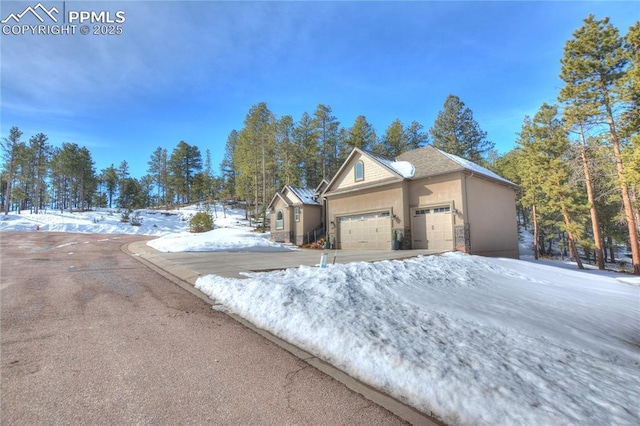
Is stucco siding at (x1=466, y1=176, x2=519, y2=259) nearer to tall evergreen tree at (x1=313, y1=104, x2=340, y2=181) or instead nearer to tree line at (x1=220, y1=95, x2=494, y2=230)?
tree line at (x1=220, y1=95, x2=494, y2=230)

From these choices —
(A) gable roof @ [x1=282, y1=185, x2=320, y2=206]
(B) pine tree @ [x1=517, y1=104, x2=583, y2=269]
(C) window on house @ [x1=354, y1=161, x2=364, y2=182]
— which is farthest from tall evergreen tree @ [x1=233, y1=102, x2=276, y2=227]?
(B) pine tree @ [x1=517, y1=104, x2=583, y2=269]

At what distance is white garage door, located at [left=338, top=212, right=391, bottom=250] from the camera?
17094mm

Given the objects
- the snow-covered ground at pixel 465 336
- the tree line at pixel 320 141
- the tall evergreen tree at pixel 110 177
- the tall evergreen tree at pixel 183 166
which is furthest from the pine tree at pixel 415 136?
the tall evergreen tree at pixel 110 177

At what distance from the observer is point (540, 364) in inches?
126

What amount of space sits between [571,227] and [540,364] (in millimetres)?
20925

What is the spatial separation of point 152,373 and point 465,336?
3782 mm

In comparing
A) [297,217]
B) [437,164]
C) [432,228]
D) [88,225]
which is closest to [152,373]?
[432,228]

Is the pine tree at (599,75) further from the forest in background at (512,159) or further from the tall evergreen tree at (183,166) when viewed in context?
the tall evergreen tree at (183,166)

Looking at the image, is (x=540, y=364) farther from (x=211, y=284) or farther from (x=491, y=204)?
(x=491, y=204)

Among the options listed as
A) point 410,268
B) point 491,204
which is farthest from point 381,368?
point 491,204

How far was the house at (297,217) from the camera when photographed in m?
23.5

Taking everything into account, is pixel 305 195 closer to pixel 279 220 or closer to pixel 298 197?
pixel 298 197

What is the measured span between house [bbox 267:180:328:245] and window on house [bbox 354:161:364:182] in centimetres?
595

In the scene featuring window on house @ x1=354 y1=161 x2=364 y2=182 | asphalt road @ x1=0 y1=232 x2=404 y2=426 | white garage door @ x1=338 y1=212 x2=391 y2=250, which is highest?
window on house @ x1=354 y1=161 x2=364 y2=182
